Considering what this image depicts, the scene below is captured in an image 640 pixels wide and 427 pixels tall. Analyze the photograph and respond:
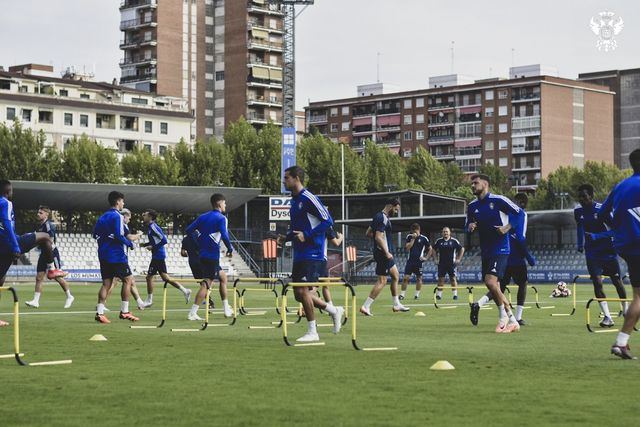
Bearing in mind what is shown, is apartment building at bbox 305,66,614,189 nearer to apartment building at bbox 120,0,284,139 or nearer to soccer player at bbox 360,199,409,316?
apartment building at bbox 120,0,284,139

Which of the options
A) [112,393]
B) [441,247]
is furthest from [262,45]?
[112,393]

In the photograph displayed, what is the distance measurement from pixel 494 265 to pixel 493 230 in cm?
55

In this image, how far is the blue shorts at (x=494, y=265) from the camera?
17.6 m

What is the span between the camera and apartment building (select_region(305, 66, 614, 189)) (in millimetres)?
142125

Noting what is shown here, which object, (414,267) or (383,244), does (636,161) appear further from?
(414,267)

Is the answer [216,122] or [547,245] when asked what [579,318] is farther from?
[216,122]

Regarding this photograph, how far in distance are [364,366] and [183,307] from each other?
625 inches

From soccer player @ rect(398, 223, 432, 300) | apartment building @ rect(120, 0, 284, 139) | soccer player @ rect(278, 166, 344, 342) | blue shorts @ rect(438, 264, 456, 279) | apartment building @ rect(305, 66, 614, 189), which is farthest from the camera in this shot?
apartment building @ rect(305, 66, 614, 189)

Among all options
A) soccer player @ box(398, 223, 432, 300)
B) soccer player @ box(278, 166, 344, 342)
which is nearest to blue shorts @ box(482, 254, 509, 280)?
soccer player @ box(278, 166, 344, 342)

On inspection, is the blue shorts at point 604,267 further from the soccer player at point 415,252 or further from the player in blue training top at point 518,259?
the soccer player at point 415,252

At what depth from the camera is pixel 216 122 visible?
134 meters

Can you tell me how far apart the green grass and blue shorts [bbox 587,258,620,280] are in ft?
7.10

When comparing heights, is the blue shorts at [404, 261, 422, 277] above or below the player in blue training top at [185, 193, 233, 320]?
below

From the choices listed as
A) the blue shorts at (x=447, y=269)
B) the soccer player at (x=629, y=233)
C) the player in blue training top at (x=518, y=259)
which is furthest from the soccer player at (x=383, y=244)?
the blue shorts at (x=447, y=269)
